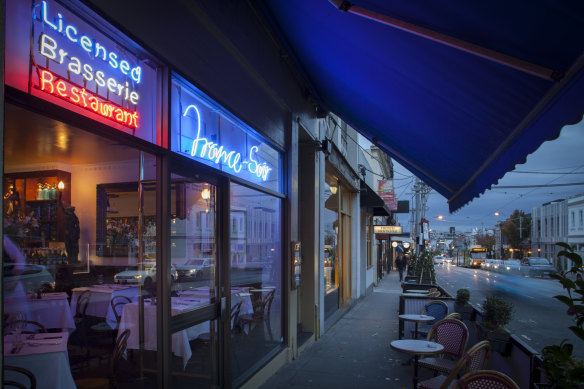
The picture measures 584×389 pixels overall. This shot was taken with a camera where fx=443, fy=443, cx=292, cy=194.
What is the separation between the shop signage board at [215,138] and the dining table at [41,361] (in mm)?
2160

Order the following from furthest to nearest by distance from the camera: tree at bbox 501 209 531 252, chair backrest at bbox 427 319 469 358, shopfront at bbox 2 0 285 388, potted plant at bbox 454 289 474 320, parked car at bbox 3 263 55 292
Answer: tree at bbox 501 209 531 252
potted plant at bbox 454 289 474 320
chair backrest at bbox 427 319 469 358
parked car at bbox 3 263 55 292
shopfront at bbox 2 0 285 388

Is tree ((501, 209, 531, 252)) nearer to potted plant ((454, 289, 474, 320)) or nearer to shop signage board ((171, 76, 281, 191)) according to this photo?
Result: potted plant ((454, 289, 474, 320))

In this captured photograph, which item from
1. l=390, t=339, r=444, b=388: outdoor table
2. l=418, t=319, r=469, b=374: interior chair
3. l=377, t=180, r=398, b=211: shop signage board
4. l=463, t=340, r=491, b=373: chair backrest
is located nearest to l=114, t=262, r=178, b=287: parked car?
l=390, t=339, r=444, b=388: outdoor table

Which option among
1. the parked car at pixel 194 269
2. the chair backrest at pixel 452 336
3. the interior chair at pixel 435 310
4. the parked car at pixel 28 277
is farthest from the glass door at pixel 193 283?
the interior chair at pixel 435 310

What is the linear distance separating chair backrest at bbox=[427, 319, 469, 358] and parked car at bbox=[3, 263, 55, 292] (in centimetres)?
531

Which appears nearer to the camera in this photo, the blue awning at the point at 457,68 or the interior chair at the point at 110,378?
the blue awning at the point at 457,68

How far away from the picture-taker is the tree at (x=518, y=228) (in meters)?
78.0

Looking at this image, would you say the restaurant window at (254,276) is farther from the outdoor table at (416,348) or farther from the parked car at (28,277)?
the parked car at (28,277)

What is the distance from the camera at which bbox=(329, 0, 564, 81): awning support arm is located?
2.79 meters

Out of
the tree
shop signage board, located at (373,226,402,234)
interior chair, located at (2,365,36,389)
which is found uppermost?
shop signage board, located at (373,226,402,234)

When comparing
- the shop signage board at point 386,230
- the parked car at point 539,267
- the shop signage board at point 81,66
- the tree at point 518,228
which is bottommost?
the parked car at point 539,267

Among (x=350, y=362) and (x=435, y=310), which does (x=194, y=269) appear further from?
(x=435, y=310)

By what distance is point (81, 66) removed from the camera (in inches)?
130

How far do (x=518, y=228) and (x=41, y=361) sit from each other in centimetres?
8711
